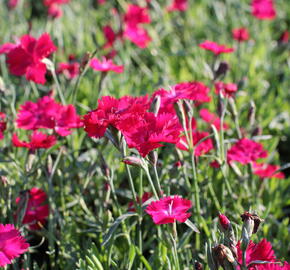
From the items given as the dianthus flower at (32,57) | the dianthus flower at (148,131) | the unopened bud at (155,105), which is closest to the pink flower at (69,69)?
the dianthus flower at (32,57)

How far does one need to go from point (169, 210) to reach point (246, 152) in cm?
50

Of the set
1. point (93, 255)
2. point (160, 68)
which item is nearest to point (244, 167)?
point (93, 255)

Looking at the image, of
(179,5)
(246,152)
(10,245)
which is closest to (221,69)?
(246,152)

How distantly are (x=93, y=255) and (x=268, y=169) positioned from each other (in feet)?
2.36

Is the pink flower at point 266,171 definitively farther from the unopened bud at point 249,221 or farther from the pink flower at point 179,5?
the pink flower at point 179,5

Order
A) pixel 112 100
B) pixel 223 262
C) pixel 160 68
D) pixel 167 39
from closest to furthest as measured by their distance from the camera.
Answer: pixel 223 262, pixel 112 100, pixel 160 68, pixel 167 39

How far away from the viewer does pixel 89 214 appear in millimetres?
1496

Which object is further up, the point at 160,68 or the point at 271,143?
the point at 160,68

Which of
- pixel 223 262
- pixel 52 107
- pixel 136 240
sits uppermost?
pixel 52 107

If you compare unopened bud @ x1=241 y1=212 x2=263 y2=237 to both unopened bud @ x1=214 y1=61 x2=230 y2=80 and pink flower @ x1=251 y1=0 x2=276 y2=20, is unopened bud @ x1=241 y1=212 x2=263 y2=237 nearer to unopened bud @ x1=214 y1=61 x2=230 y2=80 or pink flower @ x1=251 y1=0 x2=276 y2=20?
unopened bud @ x1=214 y1=61 x2=230 y2=80

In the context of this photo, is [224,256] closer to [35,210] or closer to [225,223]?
[225,223]

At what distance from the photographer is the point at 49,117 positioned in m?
1.38

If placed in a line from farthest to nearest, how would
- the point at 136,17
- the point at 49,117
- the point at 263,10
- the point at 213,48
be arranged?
the point at 263,10 < the point at 136,17 < the point at 213,48 < the point at 49,117

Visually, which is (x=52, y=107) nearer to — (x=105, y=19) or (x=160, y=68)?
(x=160, y=68)
